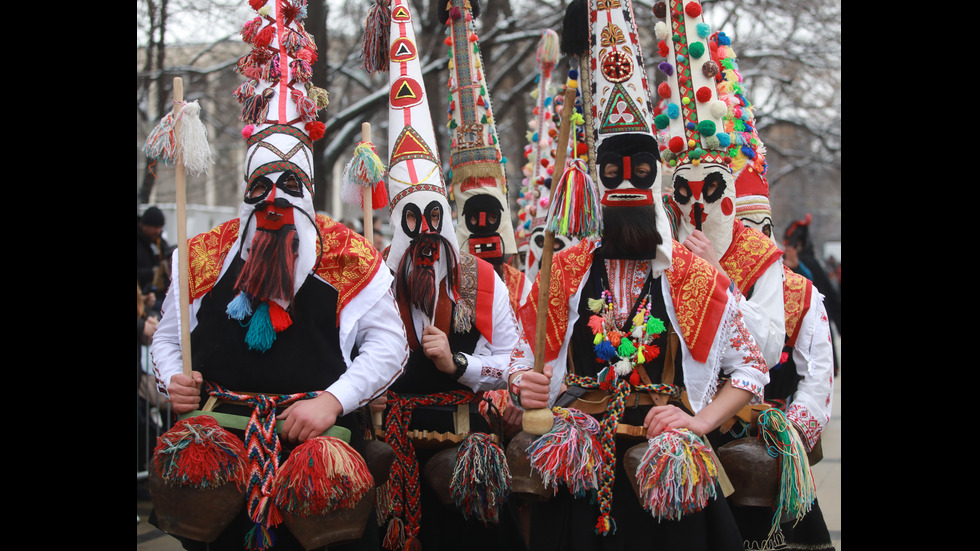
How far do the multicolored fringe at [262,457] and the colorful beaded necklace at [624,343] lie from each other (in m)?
1.06

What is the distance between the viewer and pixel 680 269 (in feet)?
10.8

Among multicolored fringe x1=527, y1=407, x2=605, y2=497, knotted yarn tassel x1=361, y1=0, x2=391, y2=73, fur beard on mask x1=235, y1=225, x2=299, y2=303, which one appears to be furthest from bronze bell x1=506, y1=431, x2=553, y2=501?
knotted yarn tassel x1=361, y1=0, x2=391, y2=73

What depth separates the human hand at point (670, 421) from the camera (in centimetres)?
309

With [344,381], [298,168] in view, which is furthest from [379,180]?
[344,381]

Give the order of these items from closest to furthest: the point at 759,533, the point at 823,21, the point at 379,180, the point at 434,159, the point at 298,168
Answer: the point at 298,168 → the point at 759,533 → the point at 379,180 → the point at 434,159 → the point at 823,21

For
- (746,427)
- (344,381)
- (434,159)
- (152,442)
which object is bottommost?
(152,442)

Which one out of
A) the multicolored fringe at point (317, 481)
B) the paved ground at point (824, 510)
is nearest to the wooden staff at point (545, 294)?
the multicolored fringe at point (317, 481)

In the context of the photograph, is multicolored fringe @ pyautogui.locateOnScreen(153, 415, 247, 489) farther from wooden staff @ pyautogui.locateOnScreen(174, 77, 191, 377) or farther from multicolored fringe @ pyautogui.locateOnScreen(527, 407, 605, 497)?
multicolored fringe @ pyautogui.locateOnScreen(527, 407, 605, 497)

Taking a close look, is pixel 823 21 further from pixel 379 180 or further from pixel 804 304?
pixel 379 180

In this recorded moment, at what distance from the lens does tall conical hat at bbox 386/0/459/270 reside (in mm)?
4242

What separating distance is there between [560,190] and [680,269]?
1.84 feet

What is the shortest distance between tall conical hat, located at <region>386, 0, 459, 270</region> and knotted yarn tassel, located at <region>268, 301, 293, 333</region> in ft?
3.43

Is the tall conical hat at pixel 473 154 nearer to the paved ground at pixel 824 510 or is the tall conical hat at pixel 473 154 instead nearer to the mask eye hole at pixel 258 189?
the mask eye hole at pixel 258 189

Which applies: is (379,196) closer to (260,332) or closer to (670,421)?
(260,332)
